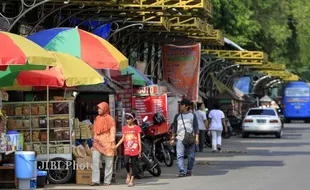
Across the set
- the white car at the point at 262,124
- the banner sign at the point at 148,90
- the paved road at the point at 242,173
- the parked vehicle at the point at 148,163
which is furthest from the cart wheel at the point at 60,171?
the white car at the point at 262,124

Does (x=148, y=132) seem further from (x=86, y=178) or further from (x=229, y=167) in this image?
(x=86, y=178)

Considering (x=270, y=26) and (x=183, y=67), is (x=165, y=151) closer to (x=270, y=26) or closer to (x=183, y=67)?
(x=183, y=67)

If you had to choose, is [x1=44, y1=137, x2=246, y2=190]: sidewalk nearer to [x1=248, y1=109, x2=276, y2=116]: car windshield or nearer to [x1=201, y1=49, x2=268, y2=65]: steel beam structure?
[x1=201, y1=49, x2=268, y2=65]: steel beam structure

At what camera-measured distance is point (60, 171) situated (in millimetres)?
18812

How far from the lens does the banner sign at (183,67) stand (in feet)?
102

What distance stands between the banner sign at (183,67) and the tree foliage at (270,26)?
12224 millimetres

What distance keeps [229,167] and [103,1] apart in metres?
5.73

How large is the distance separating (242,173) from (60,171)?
4.91 meters

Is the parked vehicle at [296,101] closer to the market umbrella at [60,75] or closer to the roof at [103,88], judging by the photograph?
the roof at [103,88]

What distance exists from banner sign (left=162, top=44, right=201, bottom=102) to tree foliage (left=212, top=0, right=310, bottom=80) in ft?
40.1

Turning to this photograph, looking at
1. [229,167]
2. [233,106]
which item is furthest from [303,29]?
[229,167]

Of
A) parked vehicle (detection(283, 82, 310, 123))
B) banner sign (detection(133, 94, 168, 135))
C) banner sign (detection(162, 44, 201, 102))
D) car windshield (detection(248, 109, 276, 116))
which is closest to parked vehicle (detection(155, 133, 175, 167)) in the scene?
banner sign (detection(133, 94, 168, 135))

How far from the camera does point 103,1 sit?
2194 cm

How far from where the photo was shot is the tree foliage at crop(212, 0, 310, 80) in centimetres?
4781
